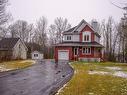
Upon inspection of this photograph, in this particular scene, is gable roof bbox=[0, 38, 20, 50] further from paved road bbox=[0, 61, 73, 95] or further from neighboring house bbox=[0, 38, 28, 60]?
paved road bbox=[0, 61, 73, 95]

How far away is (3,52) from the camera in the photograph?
223 ft

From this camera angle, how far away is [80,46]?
199 feet

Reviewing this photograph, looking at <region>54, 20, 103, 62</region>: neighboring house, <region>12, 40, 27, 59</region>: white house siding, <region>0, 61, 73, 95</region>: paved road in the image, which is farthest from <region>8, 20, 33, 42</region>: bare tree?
<region>0, 61, 73, 95</region>: paved road

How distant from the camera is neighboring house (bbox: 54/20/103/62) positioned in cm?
6069

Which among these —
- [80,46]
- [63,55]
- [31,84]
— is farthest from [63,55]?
[31,84]

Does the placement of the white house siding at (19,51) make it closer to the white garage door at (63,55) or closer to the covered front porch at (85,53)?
the white garage door at (63,55)

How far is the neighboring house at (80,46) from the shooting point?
199 ft

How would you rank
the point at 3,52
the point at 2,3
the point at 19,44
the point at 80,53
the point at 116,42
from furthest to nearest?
1. the point at 116,42
2. the point at 19,44
3. the point at 3,52
4. the point at 80,53
5. the point at 2,3

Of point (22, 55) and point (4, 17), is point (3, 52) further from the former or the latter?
point (4, 17)

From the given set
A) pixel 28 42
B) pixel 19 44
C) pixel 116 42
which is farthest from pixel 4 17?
pixel 28 42

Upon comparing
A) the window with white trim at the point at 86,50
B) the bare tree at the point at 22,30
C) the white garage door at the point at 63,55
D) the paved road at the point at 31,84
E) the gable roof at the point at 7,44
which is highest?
the bare tree at the point at 22,30

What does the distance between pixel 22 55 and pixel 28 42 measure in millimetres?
29089

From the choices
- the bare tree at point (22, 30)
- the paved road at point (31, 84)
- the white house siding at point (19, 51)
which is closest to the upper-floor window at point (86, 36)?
the white house siding at point (19, 51)

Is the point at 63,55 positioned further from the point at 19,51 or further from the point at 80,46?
the point at 19,51
